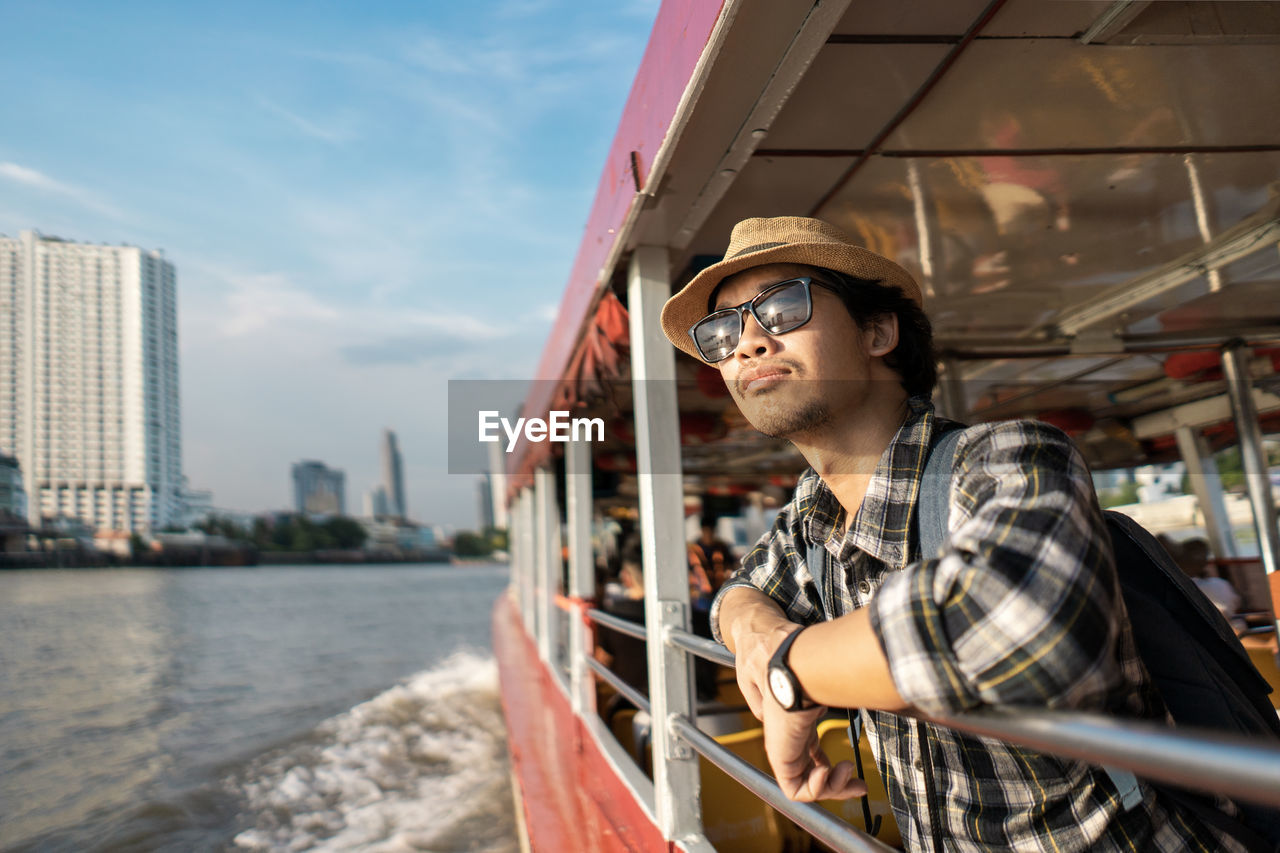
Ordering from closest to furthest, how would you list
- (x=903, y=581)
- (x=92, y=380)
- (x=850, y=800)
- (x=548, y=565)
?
1. (x=903, y=581)
2. (x=850, y=800)
3. (x=548, y=565)
4. (x=92, y=380)

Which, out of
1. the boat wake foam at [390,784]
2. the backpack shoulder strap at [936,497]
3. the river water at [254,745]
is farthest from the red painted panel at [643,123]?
the river water at [254,745]

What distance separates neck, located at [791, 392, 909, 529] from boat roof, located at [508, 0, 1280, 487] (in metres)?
0.70

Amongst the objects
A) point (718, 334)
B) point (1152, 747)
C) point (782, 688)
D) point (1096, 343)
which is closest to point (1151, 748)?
point (1152, 747)

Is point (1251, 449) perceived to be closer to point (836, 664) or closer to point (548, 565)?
point (836, 664)

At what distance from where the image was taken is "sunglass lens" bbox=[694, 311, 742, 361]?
1394 mm

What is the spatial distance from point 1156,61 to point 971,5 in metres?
0.64

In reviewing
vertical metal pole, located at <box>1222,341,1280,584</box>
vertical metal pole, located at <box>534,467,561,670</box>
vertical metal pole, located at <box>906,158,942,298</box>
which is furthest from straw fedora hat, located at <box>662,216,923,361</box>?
vertical metal pole, located at <box>534,467,561,670</box>

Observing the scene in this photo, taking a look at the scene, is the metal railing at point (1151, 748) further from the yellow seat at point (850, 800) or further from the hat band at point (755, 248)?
the yellow seat at point (850, 800)

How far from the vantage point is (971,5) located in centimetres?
159

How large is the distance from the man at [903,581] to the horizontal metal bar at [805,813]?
0.08 m

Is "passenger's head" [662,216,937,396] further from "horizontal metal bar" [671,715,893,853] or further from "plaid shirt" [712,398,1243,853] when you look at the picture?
"horizontal metal bar" [671,715,893,853]

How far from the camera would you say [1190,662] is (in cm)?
90

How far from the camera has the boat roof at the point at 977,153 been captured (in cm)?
162

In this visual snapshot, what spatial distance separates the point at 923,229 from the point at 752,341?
1939 mm
